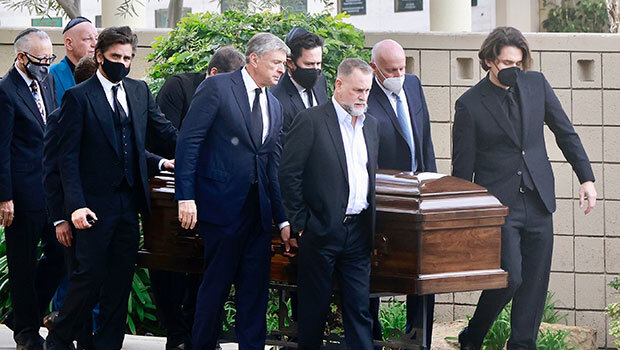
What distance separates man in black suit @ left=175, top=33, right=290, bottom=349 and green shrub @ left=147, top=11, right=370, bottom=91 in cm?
187

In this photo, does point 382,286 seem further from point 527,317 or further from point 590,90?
point 590,90

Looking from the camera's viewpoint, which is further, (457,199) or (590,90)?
(590,90)

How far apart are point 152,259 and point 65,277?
0.98m

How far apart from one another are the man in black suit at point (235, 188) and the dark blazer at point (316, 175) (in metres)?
0.27

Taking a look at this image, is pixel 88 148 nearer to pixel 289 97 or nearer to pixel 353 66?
pixel 289 97

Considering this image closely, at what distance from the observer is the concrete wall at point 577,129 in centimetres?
836

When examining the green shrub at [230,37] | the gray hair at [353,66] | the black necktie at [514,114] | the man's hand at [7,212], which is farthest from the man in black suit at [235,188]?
the green shrub at [230,37]

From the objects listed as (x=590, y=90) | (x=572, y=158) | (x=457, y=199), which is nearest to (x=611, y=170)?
(x=590, y=90)

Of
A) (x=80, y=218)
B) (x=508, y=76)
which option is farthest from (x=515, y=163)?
(x=80, y=218)

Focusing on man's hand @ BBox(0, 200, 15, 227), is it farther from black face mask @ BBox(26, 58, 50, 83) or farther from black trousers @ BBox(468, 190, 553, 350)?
black trousers @ BBox(468, 190, 553, 350)

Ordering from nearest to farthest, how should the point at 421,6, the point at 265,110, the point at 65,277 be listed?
the point at 265,110, the point at 65,277, the point at 421,6

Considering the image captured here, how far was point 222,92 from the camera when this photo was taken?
18.4ft

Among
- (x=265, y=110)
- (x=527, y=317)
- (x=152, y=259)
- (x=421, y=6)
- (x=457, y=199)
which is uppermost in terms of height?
(x=421, y=6)

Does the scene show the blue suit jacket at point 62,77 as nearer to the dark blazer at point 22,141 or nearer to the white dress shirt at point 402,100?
the dark blazer at point 22,141
